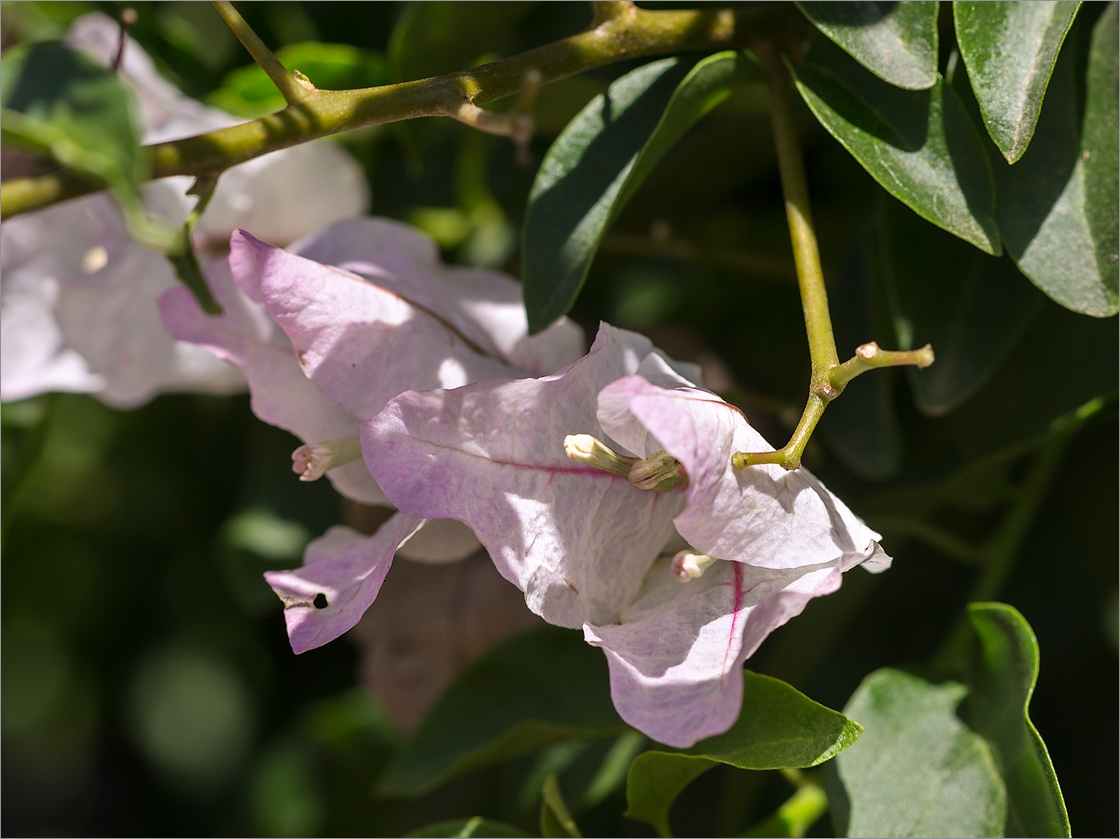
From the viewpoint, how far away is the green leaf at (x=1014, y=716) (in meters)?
0.36

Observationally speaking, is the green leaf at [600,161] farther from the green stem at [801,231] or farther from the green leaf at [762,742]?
the green leaf at [762,742]

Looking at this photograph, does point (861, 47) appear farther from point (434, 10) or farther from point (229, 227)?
point (229, 227)

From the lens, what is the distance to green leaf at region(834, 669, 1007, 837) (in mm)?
382

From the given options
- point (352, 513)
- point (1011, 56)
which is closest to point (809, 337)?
point (1011, 56)

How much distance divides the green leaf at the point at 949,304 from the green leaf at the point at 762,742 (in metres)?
0.16

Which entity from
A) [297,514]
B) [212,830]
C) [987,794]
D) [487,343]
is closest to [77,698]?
[212,830]

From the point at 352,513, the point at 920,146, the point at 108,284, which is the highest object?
the point at 920,146

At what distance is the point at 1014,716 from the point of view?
15.3 inches

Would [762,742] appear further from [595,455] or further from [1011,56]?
[1011,56]

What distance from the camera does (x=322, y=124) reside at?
0.33m

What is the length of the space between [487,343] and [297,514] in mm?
236

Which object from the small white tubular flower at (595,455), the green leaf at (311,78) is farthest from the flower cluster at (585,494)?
the green leaf at (311,78)

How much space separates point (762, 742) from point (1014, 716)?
0.37 ft

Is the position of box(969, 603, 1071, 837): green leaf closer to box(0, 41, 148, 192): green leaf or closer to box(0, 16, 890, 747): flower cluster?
box(0, 16, 890, 747): flower cluster
